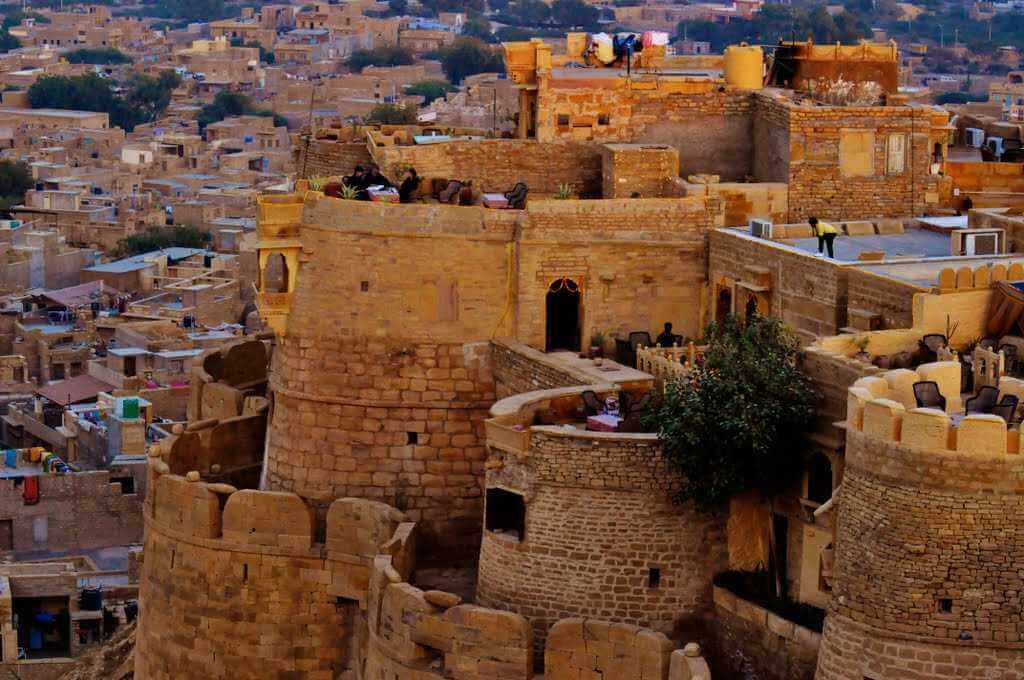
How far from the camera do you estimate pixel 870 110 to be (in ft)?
Answer: 119

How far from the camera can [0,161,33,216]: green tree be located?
10656 cm

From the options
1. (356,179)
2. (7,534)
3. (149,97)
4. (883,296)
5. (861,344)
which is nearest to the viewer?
(861,344)

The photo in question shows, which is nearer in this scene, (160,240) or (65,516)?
(65,516)

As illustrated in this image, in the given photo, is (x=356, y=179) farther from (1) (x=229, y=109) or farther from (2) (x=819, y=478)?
(1) (x=229, y=109)

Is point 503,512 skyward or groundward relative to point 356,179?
groundward

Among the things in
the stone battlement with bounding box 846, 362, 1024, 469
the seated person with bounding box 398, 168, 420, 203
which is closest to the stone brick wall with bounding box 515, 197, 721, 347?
the seated person with bounding box 398, 168, 420, 203

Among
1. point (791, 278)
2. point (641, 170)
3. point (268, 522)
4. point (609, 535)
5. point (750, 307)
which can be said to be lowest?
point (268, 522)

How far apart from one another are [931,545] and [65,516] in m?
27.7

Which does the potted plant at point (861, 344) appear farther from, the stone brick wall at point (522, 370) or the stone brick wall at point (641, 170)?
the stone brick wall at point (641, 170)

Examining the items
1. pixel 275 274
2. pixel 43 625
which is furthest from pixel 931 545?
pixel 43 625

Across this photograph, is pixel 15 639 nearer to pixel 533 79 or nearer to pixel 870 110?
pixel 533 79

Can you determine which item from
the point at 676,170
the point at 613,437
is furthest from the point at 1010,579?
the point at 676,170

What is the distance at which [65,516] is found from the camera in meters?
51.3

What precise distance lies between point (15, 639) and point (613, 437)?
57.9 feet
